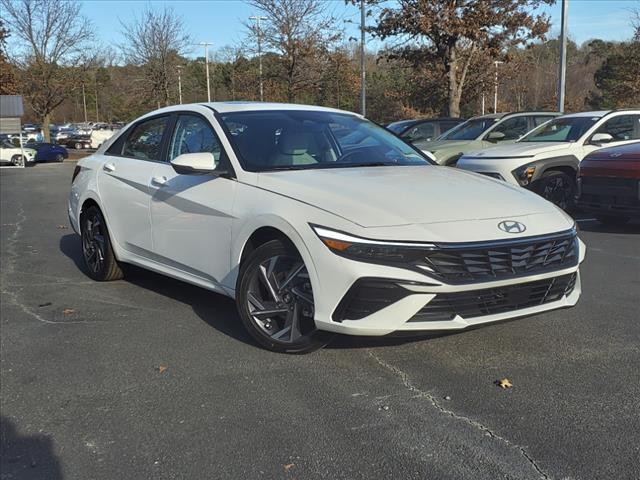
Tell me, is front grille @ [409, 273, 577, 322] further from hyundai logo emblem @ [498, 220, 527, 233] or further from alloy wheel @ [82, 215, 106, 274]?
alloy wheel @ [82, 215, 106, 274]

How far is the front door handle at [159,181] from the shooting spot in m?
4.92

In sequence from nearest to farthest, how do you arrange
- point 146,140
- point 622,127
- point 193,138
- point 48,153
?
1. point 193,138
2. point 146,140
3. point 622,127
4. point 48,153

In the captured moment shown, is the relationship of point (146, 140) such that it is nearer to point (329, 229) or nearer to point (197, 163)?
point (197, 163)

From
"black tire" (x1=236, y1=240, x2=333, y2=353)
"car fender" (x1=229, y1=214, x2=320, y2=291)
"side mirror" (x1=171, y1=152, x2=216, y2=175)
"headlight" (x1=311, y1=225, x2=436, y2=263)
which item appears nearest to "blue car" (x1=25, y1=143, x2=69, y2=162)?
"side mirror" (x1=171, y1=152, x2=216, y2=175)

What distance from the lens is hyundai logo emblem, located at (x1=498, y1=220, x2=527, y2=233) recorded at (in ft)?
11.7

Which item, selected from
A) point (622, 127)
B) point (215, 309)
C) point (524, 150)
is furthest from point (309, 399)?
point (622, 127)

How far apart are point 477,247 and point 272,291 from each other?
49.7 inches

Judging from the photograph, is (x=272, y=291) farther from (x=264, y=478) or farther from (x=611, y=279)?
(x=611, y=279)

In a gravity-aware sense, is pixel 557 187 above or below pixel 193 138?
below

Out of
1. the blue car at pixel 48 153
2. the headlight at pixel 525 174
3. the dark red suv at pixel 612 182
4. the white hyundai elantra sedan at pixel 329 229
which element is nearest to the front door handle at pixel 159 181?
the white hyundai elantra sedan at pixel 329 229

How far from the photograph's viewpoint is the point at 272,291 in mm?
3902

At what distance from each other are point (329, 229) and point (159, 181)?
2.00 metres

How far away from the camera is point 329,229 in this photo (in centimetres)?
350

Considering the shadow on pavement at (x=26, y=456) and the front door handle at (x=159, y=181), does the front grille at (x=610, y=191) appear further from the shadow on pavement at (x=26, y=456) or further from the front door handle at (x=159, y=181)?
the shadow on pavement at (x=26, y=456)
